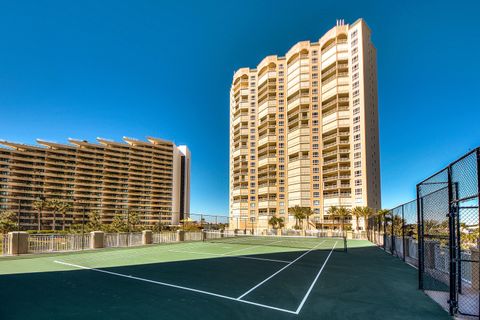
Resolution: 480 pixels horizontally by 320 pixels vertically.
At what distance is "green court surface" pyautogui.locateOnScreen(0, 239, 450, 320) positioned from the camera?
7.25m

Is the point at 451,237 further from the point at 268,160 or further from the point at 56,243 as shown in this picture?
the point at 268,160

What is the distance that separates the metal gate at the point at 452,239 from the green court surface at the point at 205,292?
70 cm

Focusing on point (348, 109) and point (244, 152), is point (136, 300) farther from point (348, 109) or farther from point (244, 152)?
point (244, 152)

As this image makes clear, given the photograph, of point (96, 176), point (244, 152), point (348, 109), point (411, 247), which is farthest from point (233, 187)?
point (411, 247)

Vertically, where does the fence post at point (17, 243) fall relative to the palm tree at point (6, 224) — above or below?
above

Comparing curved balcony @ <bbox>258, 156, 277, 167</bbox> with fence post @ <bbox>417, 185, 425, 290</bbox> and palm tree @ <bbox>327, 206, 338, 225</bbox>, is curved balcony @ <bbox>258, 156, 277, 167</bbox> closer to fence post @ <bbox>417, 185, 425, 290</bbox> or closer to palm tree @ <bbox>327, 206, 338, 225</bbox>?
palm tree @ <bbox>327, 206, 338, 225</bbox>

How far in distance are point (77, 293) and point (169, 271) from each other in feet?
15.0

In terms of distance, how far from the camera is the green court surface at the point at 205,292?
7250 mm

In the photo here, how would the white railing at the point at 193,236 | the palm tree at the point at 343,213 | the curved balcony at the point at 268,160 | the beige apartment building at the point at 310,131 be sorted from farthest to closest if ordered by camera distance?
the curved balcony at the point at 268,160 < the beige apartment building at the point at 310,131 < the palm tree at the point at 343,213 < the white railing at the point at 193,236

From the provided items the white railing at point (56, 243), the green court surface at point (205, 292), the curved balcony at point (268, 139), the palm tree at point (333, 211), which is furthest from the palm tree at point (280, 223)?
the green court surface at point (205, 292)

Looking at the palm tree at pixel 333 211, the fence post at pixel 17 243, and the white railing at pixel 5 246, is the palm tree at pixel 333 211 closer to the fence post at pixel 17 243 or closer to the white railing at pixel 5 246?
the fence post at pixel 17 243

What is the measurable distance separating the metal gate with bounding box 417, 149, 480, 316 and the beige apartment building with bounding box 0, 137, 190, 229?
109 metres

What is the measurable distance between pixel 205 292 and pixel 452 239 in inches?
273

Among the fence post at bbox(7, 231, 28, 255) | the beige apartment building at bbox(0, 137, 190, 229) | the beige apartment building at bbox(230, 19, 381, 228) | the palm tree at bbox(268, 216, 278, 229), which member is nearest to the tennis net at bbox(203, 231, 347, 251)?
the fence post at bbox(7, 231, 28, 255)
